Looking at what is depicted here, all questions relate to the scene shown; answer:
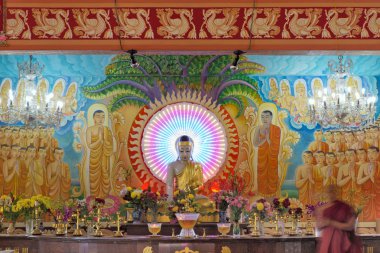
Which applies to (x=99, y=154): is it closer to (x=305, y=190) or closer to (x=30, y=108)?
(x=30, y=108)

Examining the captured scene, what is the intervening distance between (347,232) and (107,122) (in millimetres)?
6697

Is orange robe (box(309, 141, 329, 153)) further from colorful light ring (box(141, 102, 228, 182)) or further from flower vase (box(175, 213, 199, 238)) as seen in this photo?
flower vase (box(175, 213, 199, 238))

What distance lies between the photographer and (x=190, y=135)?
14.4 metres

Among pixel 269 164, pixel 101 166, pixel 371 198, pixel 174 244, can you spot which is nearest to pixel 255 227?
pixel 174 244

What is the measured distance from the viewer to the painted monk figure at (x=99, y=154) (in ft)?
46.6

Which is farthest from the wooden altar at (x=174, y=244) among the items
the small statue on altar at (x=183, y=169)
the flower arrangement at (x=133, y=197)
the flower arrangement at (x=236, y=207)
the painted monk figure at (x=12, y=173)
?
the painted monk figure at (x=12, y=173)

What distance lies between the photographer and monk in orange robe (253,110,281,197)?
1420 cm

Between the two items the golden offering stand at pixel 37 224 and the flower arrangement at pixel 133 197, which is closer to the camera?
the golden offering stand at pixel 37 224

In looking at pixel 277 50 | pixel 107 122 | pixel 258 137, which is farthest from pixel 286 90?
pixel 277 50

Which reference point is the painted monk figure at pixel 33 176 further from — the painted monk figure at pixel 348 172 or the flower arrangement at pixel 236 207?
the painted monk figure at pixel 348 172

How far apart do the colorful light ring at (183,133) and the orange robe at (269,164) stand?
681 mm

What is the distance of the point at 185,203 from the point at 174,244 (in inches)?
38.9

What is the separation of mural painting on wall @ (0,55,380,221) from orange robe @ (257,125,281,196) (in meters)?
0.02

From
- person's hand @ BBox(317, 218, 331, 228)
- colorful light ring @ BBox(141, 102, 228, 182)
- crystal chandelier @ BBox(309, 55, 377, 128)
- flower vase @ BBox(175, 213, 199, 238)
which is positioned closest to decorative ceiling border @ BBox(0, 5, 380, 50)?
person's hand @ BBox(317, 218, 331, 228)
